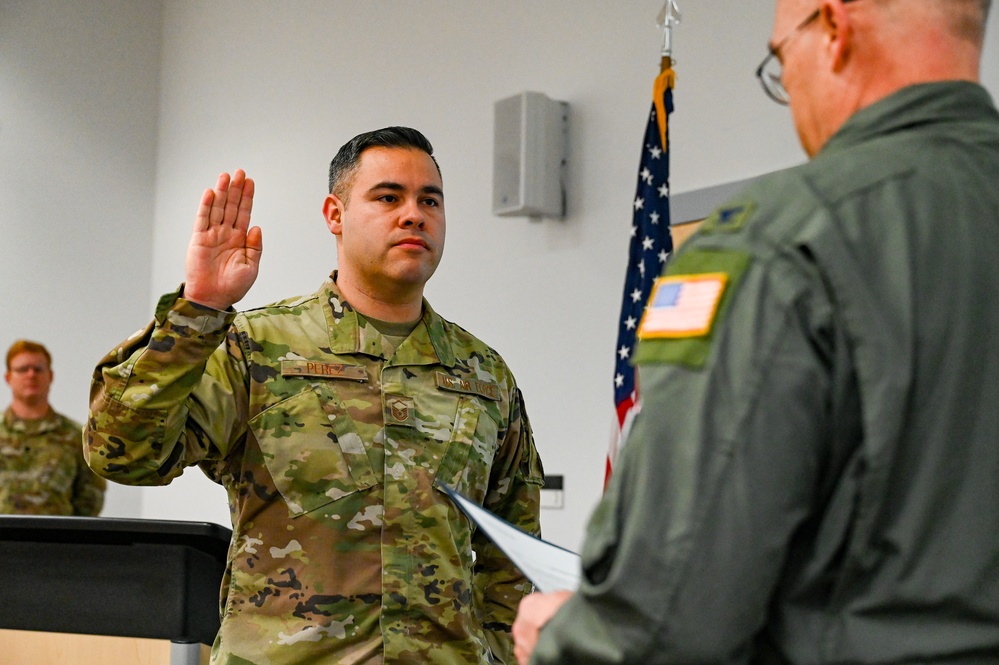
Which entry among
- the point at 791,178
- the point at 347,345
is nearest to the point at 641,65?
the point at 347,345

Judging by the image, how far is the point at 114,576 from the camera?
256cm

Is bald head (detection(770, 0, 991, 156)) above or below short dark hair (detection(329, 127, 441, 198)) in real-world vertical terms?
below

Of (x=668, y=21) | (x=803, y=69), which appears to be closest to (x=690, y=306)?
(x=803, y=69)

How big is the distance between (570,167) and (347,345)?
2.39 m

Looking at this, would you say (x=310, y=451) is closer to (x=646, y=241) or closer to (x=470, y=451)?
(x=470, y=451)

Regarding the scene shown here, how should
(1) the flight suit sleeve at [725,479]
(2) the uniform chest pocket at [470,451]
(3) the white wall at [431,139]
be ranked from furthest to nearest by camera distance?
(3) the white wall at [431,139] < (2) the uniform chest pocket at [470,451] < (1) the flight suit sleeve at [725,479]

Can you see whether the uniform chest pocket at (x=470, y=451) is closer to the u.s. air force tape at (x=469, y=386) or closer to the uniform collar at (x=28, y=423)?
the u.s. air force tape at (x=469, y=386)

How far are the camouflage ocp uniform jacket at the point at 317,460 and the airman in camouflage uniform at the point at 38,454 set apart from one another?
4020mm

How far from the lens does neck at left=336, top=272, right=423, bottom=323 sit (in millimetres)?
2207

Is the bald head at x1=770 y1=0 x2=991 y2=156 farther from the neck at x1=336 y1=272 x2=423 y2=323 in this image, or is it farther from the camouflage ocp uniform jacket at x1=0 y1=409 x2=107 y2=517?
the camouflage ocp uniform jacket at x1=0 y1=409 x2=107 y2=517

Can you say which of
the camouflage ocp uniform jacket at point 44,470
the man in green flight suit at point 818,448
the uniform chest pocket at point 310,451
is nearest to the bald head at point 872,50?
the man in green flight suit at point 818,448

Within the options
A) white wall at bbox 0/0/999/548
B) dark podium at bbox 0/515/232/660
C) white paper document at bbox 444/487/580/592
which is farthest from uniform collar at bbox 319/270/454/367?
white wall at bbox 0/0/999/548

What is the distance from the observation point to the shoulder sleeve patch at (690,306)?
900 millimetres

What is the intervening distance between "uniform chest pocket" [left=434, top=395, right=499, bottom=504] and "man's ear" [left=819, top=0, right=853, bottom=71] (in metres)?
1.21
